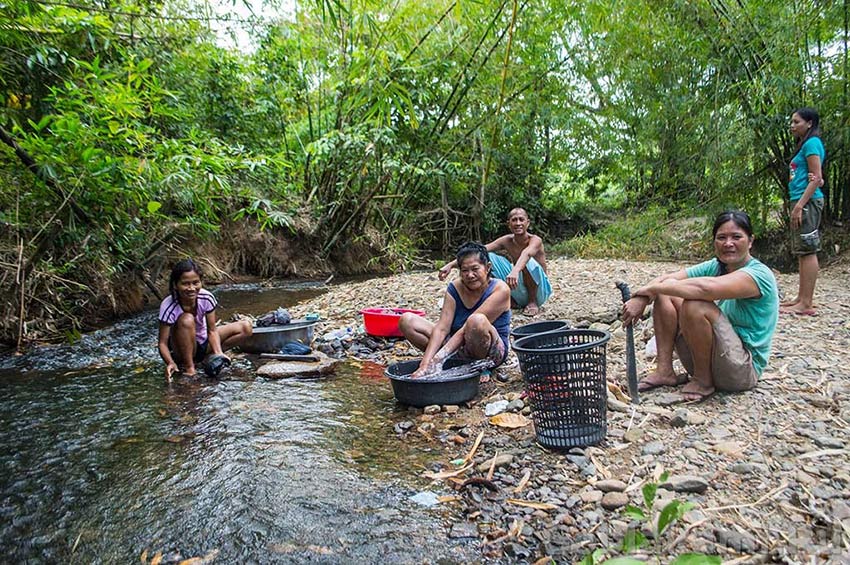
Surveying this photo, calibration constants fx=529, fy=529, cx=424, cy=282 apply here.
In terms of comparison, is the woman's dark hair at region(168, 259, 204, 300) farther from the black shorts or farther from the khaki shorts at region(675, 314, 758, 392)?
the khaki shorts at region(675, 314, 758, 392)

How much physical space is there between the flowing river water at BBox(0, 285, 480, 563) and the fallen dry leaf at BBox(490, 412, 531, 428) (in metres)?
0.43

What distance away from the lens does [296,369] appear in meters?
3.93

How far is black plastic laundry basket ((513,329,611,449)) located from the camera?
2256 mm

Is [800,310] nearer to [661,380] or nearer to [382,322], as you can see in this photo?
[661,380]

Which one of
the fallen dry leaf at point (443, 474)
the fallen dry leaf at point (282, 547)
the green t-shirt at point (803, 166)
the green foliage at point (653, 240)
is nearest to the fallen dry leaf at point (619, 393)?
the fallen dry leaf at point (443, 474)

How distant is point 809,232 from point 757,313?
2.37m

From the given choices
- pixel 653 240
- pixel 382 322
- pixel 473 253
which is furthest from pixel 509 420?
pixel 653 240

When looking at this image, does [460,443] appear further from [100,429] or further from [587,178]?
Answer: [587,178]

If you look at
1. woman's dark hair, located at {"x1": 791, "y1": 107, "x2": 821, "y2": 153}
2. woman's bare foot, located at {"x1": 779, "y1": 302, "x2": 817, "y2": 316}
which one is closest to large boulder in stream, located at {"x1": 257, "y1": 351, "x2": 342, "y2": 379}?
woman's bare foot, located at {"x1": 779, "y1": 302, "x2": 817, "y2": 316}

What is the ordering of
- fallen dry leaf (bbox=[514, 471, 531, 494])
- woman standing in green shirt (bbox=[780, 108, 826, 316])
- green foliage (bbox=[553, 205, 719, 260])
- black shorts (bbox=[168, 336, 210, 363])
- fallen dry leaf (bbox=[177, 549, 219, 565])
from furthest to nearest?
green foliage (bbox=[553, 205, 719, 260]) → woman standing in green shirt (bbox=[780, 108, 826, 316]) → black shorts (bbox=[168, 336, 210, 363]) → fallen dry leaf (bbox=[514, 471, 531, 494]) → fallen dry leaf (bbox=[177, 549, 219, 565])

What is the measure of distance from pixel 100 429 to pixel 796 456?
335 cm

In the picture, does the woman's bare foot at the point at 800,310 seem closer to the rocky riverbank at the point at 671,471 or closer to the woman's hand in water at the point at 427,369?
the rocky riverbank at the point at 671,471

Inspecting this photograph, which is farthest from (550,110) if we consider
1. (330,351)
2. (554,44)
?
(330,351)

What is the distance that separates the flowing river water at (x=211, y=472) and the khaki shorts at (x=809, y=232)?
357cm
